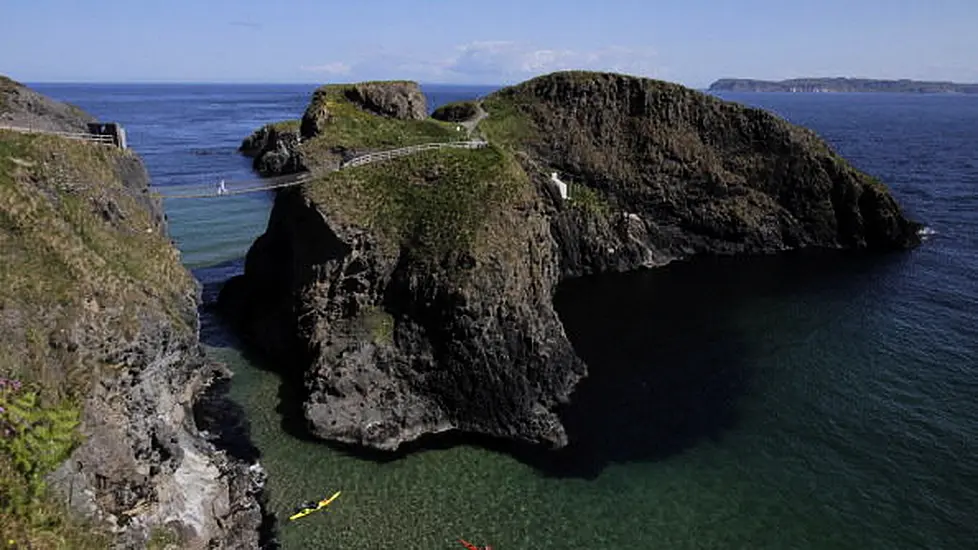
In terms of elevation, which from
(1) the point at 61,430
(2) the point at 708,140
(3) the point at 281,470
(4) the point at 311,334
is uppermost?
(2) the point at 708,140

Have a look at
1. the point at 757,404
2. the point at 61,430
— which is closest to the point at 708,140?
the point at 757,404

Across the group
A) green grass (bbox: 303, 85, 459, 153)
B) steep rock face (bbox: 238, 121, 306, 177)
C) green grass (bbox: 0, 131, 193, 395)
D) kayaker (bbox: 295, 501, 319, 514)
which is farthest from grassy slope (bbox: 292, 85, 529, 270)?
steep rock face (bbox: 238, 121, 306, 177)

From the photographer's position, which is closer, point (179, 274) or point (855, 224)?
point (179, 274)

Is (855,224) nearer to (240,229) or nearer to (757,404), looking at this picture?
(757,404)

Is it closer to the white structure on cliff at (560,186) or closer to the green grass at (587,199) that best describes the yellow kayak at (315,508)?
the white structure on cliff at (560,186)

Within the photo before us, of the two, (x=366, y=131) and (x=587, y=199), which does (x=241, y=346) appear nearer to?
(x=366, y=131)

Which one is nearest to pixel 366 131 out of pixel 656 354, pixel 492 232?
pixel 492 232
